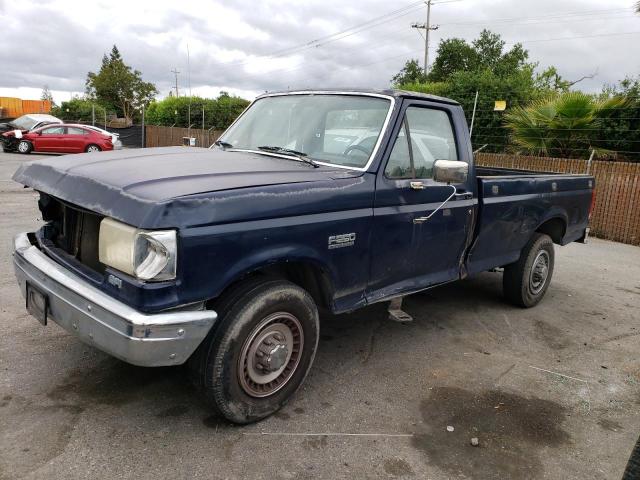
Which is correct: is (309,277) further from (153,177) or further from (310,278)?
(153,177)

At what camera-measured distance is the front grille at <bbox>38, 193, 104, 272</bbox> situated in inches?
122

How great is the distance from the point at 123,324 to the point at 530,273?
14.1 ft

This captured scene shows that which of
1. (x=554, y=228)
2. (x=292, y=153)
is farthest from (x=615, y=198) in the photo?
(x=292, y=153)

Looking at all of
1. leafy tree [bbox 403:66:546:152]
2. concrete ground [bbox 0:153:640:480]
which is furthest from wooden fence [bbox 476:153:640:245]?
concrete ground [bbox 0:153:640:480]

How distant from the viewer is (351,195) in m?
3.37

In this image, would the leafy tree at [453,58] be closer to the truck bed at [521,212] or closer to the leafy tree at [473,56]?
the leafy tree at [473,56]

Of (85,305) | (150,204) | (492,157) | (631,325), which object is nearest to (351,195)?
(150,204)

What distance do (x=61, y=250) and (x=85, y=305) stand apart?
0.79 m

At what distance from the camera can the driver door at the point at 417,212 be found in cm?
366

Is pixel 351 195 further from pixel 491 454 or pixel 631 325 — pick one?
pixel 631 325

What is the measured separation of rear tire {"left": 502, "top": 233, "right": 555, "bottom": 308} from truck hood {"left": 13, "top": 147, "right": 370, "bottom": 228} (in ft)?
8.91

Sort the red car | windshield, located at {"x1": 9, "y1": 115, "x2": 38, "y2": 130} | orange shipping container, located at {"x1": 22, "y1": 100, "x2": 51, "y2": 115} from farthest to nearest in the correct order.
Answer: orange shipping container, located at {"x1": 22, "y1": 100, "x2": 51, "y2": 115}
windshield, located at {"x1": 9, "y1": 115, "x2": 38, "y2": 130}
the red car

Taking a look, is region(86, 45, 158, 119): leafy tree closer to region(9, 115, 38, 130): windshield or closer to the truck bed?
region(9, 115, 38, 130): windshield

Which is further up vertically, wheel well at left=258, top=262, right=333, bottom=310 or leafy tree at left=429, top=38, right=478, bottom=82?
leafy tree at left=429, top=38, right=478, bottom=82
